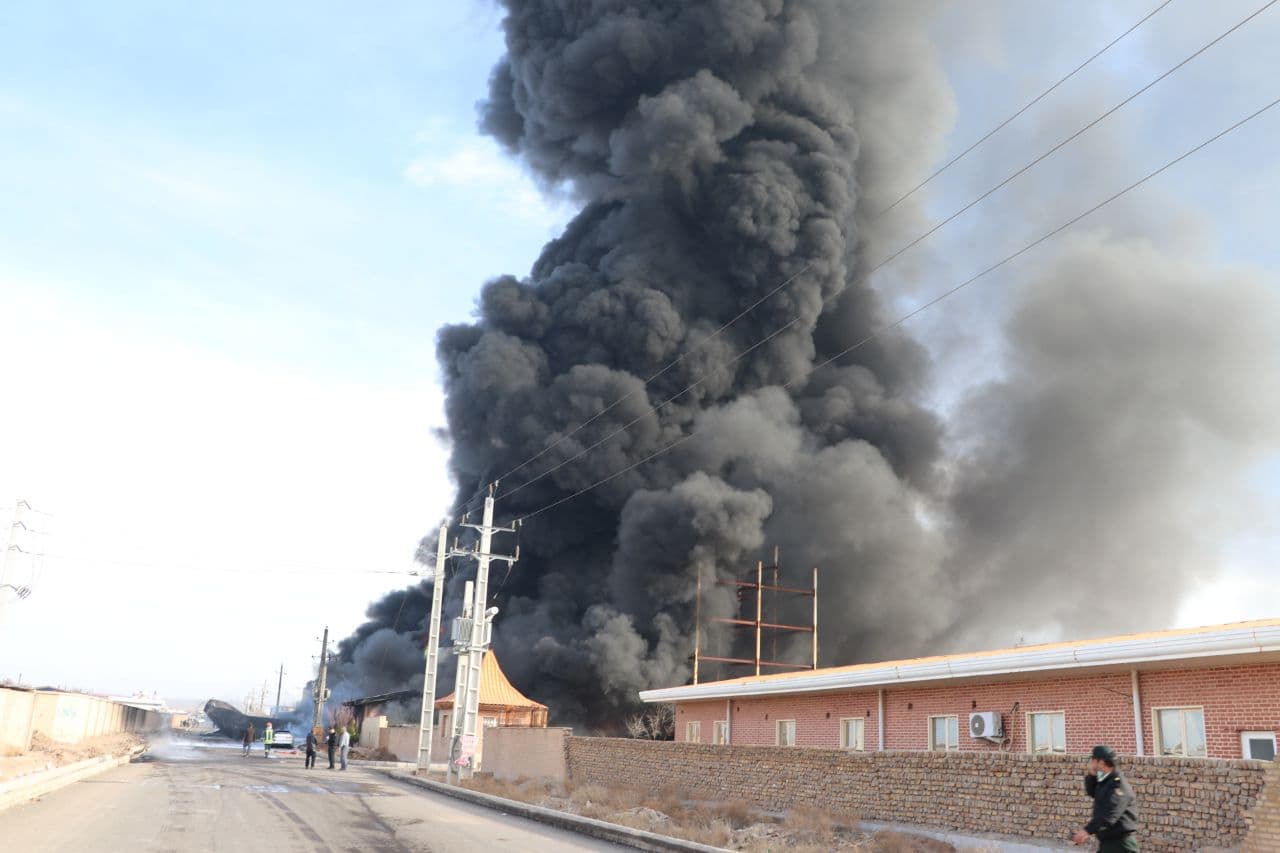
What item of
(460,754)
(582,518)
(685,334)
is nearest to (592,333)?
(685,334)

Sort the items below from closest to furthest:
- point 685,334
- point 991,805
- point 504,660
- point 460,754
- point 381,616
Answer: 1. point 991,805
2. point 460,754
3. point 504,660
4. point 685,334
5. point 381,616

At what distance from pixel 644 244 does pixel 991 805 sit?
42426 mm

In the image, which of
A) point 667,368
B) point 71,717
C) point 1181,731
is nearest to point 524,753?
point 71,717

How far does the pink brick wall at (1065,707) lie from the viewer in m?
12.6

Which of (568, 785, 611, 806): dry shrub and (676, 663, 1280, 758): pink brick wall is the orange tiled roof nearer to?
(568, 785, 611, 806): dry shrub

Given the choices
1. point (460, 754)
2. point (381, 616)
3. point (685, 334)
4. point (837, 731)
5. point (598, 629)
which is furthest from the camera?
point (381, 616)

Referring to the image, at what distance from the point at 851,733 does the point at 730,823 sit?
438cm

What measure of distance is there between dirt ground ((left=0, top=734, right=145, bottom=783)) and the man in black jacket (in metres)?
17.1

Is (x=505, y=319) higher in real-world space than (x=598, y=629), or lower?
higher

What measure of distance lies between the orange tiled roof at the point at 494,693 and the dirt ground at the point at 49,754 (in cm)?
1134

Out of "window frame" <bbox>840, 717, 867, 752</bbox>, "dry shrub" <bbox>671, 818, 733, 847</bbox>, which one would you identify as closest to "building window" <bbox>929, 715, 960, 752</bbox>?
"window frame" <bbox>840, 717, 867, 752</bbox>

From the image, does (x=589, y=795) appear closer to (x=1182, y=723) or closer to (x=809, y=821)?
(x=809, y=821)

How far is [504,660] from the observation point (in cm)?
4728

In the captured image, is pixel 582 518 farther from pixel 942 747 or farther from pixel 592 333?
pixel 942 747
